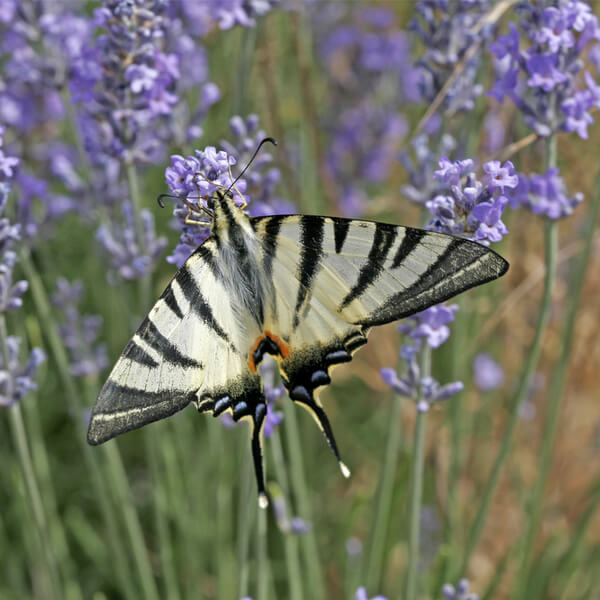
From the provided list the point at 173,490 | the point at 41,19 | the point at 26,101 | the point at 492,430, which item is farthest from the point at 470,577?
the point at 26,101

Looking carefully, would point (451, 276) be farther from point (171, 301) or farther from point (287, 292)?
point (171, 301)

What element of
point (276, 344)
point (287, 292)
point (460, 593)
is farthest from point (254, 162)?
point (460, 593)

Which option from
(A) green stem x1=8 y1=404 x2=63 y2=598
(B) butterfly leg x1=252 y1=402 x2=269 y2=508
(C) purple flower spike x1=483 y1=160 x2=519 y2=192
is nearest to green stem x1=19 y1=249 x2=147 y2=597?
(A) green stem x1=8 y1=404 x2=63 y2=598

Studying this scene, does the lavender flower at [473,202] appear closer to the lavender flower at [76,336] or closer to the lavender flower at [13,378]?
the lavender flower at [13,378]

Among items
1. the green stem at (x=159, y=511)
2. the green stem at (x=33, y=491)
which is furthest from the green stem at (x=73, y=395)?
the green stem at (x=33, y=491)

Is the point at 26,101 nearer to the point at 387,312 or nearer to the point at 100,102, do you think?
the point at 100,102

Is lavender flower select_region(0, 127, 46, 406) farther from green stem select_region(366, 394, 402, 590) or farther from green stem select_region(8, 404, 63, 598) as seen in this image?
green stem select_region(366, 394, 402, 590)
